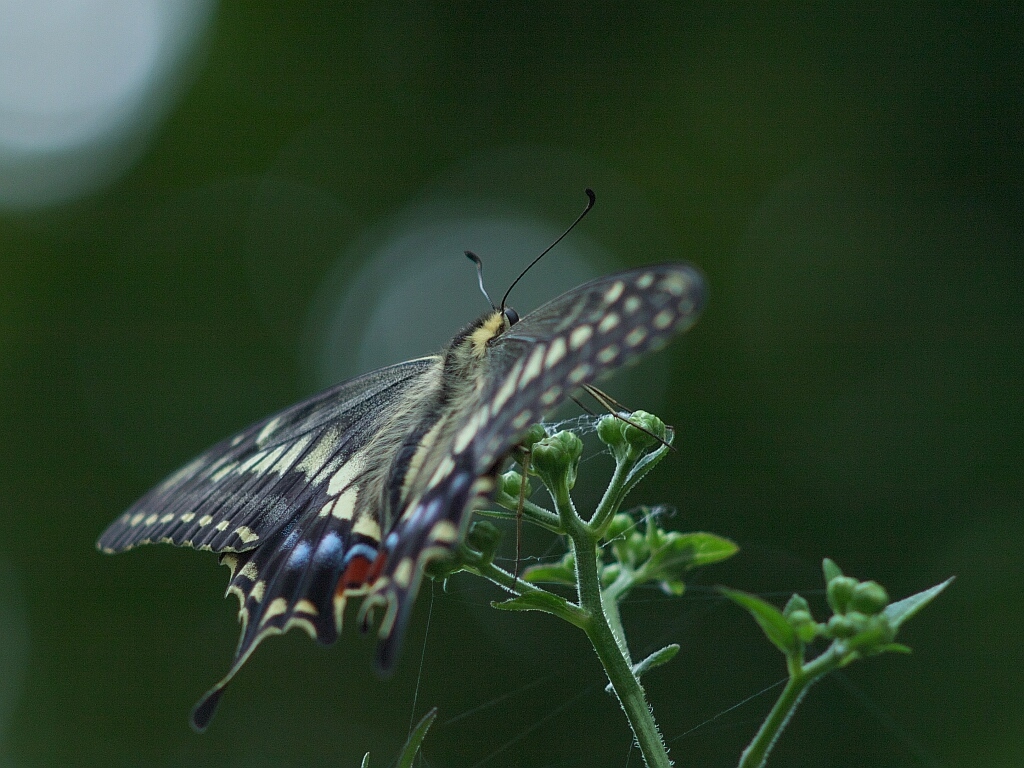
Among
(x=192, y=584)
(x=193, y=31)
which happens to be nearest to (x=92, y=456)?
(x=192, y=584)

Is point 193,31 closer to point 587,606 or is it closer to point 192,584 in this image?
point 192,584

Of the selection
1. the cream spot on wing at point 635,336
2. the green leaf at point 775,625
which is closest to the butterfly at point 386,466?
the cream spot on wing at point 635,336

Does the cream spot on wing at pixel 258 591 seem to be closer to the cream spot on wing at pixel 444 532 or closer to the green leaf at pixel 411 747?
the green leaf at pixel 411 747

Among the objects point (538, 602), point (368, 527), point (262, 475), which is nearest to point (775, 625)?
point (538, 602)

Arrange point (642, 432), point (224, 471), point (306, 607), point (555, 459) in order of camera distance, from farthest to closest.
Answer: point (224, 471) → point (642, 432) → point (555, 459) → point (306, 607)

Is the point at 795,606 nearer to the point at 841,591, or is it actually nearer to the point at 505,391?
the point at 841,591
